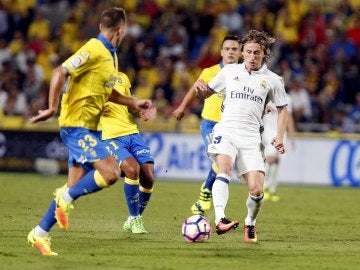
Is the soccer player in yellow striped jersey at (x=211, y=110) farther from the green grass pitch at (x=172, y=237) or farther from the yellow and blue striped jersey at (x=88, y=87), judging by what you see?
the yellow and blue striped jersey at (x=88, y=87)

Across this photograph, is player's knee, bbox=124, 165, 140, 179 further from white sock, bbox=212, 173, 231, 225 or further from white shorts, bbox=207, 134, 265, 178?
white sock, bbox=212, 173, 231, 225

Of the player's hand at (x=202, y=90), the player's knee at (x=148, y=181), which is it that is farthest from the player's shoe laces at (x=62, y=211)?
the player's knee at (x=148, y=181)

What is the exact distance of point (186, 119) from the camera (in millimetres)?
23938

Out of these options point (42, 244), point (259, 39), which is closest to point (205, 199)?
point (259, 39)

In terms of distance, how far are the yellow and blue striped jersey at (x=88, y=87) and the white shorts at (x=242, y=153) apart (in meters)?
1.92

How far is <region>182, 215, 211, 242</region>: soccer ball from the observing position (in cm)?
1108

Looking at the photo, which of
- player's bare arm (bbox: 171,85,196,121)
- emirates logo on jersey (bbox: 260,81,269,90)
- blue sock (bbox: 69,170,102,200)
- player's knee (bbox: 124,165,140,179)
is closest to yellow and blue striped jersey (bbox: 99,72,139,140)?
player's knee (bbox: 124,165,140,179)

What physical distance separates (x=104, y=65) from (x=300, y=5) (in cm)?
1868

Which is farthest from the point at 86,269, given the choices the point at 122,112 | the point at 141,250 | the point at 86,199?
the point at 86,199

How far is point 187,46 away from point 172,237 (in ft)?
52.7

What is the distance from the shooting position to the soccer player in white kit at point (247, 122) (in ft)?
36.7

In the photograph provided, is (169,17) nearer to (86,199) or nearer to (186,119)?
(186,119)

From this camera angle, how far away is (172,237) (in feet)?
38.5

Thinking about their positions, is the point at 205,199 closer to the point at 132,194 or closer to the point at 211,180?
the point at 211,180
